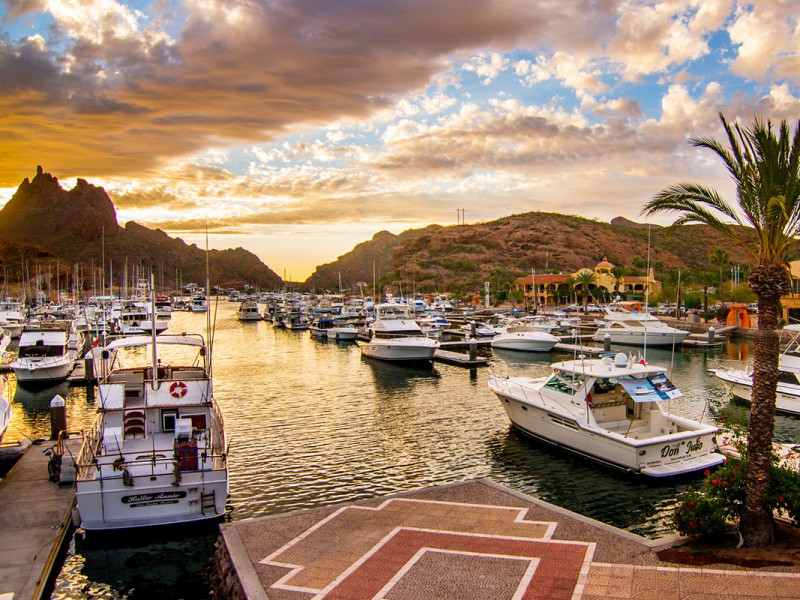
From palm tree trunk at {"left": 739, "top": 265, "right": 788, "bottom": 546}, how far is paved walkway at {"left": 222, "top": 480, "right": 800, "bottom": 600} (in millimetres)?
1323

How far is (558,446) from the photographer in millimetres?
21594

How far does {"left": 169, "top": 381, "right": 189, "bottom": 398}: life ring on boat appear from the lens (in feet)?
58.1

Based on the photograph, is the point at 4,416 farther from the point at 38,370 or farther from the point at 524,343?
the point at 524,343

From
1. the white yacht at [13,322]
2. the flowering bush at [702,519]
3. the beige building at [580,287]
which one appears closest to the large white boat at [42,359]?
the white yacht at [13,322]

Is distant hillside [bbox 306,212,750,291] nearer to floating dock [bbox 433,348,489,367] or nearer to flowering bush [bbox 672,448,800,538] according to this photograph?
floating dock [bbox 433,348,489,367]

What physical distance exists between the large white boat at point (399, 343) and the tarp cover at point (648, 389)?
26332 mm

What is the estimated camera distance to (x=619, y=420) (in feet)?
67.5

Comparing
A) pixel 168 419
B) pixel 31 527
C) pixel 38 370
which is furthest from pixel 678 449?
pixel 38 370

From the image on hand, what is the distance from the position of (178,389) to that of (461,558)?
10236 millimetres

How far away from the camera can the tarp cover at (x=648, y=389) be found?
18.2 metres

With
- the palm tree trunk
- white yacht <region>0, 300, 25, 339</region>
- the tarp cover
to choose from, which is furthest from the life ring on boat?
white yacht <region>0, 300, 25, 339</region>

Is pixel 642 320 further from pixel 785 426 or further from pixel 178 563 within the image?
pixel 178 563

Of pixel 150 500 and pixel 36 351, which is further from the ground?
pixel 36 351

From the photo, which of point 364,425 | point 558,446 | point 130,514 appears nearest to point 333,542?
point 130,514
